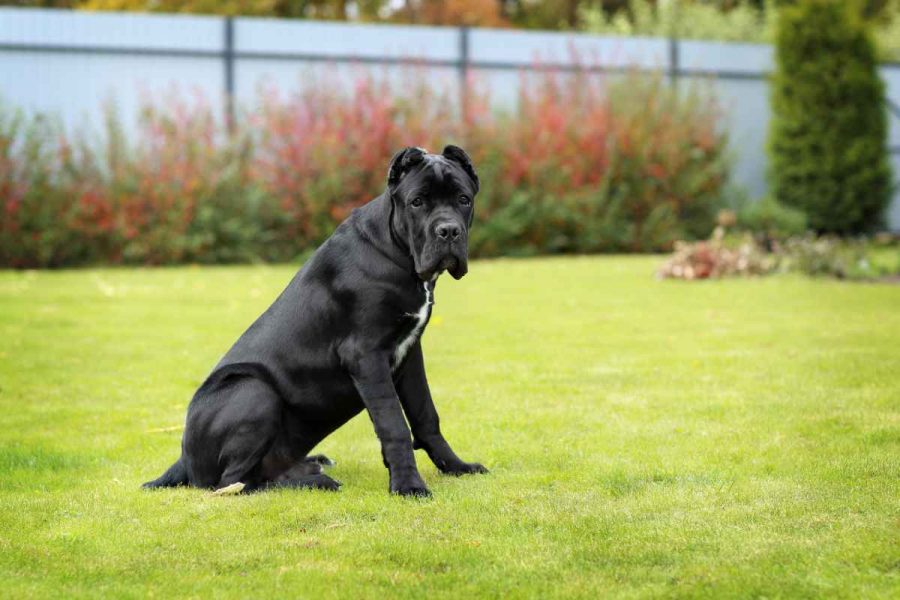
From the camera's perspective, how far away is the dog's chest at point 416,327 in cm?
447

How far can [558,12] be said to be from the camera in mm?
34625

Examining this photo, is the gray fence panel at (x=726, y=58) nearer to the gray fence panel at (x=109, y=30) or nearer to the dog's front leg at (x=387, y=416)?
the gray fence panel at (x=109, y=30)

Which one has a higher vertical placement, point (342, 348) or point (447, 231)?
point (447, 231)

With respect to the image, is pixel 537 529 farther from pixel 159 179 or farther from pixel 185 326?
pixel 159 179

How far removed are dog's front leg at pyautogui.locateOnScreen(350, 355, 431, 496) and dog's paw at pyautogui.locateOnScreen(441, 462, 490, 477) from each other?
14.6 inches

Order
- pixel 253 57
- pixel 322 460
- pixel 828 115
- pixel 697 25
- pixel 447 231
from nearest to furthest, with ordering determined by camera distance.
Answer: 1. pixel 447 231
2. pixel 322 460
3. pixel 253 57
4. pixel 828 115
5. pixel 697 25

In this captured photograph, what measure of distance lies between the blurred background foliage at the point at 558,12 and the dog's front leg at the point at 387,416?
20001 mm

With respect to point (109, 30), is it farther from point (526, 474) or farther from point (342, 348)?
point (526, 474)

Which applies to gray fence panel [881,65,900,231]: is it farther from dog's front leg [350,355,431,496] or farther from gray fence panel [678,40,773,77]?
dog's front leg [350,355,431,496]

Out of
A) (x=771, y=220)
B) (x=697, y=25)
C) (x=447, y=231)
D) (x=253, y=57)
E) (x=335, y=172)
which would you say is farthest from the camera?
(x=697, y=25)

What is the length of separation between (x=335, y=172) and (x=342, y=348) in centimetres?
1212

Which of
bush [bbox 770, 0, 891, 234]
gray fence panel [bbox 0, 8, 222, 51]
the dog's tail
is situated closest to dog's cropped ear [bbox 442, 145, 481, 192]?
the dog's tail

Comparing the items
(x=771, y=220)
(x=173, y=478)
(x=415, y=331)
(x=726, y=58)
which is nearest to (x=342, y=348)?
(x=415, y=331)

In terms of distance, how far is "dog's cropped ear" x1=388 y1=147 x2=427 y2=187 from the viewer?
14.5 feet
